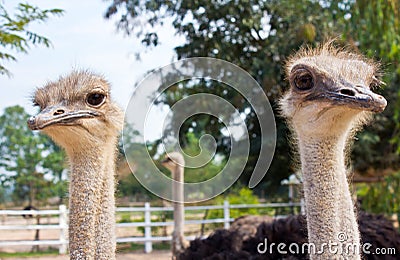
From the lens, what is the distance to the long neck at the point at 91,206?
1.90m

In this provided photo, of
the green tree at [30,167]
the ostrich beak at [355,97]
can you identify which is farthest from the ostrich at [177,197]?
the green tree at [30,167]

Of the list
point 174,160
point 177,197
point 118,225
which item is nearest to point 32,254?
point 118,225

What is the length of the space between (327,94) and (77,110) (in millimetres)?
908

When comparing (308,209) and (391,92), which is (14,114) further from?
(308,209)

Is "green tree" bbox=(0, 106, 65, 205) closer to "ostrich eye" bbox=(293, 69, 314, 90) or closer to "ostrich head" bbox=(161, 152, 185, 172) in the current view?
"ostrich head" bbox=(161, 152, 185, 172)

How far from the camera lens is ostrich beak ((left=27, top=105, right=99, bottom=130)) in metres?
1.79

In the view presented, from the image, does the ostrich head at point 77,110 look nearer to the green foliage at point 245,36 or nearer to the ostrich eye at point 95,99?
the ostrich eye at point 95,99

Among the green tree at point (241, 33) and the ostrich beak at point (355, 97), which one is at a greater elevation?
the green tree at point (241, 33)

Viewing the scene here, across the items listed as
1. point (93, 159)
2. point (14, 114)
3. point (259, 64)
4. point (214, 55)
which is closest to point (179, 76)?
point (214, 55)

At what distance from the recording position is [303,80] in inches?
73.6

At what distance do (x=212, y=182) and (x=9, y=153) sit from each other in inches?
280

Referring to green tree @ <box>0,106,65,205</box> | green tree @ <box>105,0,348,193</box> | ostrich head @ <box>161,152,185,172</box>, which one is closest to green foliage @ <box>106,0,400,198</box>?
green tree @ <box>105,0,348,193</box>

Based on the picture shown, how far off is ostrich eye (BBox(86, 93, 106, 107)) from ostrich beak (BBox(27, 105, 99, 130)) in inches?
1.7

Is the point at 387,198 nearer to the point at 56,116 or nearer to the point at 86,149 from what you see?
the point at 86,149
